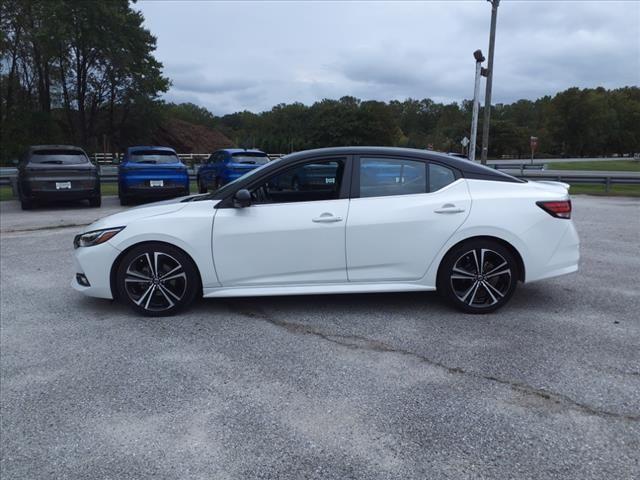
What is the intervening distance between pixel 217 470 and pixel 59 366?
5.98ft

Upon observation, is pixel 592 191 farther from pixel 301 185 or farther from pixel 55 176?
pixel 55 176

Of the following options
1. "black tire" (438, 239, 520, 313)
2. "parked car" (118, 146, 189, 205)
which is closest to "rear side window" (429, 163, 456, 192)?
"black tire" (438, 239, 520, 313)

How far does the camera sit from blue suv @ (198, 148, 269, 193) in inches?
586

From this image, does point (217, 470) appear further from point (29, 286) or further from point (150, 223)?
point (29, 286)

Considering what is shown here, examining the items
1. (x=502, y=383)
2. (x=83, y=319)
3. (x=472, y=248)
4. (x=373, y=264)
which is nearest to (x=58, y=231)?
(x=83, y=319)

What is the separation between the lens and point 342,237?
14.6 ft

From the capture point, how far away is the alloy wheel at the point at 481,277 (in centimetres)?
452

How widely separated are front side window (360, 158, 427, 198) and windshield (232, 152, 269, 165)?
35.2 feet

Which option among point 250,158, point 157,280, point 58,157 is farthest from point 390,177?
point 250,158

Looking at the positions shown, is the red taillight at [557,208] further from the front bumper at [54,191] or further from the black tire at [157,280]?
the front bumper at [54,191]

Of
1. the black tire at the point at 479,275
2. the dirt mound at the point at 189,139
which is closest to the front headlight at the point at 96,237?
the black tire at the point at 479,275

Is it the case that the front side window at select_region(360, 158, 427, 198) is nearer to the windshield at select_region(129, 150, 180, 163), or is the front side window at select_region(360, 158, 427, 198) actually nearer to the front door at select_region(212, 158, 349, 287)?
the front door at select_region(212, 158, 349, 287)

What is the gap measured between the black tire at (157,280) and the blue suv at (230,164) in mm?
10267

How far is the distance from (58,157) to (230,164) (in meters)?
4.50
